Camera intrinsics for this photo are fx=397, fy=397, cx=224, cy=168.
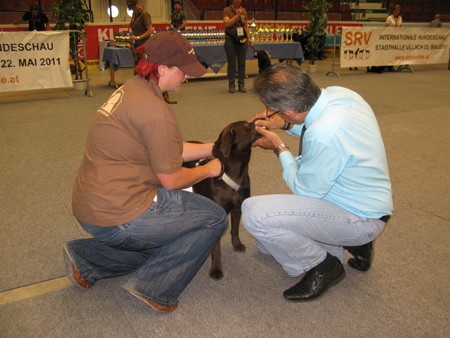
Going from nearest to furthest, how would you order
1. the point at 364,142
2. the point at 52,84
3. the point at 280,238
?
the point at 364,142 → the point at 280,238 → the point at 52,84

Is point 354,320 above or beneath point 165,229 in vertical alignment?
beneath

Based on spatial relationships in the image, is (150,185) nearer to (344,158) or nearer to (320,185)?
(320,185)

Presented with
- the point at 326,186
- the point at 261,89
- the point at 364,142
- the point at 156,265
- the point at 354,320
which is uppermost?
the point at 261,89

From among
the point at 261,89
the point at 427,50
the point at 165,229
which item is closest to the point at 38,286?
the point at 165,229

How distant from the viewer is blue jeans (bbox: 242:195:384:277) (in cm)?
197

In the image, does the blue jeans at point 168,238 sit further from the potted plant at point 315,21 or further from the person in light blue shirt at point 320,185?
the potted plant at point 315,21

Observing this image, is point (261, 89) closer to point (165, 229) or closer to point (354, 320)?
point (165, 229)

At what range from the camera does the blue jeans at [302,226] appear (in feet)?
6.45

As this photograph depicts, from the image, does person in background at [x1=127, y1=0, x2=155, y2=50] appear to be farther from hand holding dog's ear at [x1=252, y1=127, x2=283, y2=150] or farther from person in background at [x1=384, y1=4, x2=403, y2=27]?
person in background at [x1=384, y1=4, x2=403, y2=27]

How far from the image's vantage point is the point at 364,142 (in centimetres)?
186

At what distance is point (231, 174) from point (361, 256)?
87 centimetres

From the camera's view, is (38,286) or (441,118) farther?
(441,118)

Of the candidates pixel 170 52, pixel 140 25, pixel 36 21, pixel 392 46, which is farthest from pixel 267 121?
pixel 36 21

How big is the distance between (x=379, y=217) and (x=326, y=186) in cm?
38
